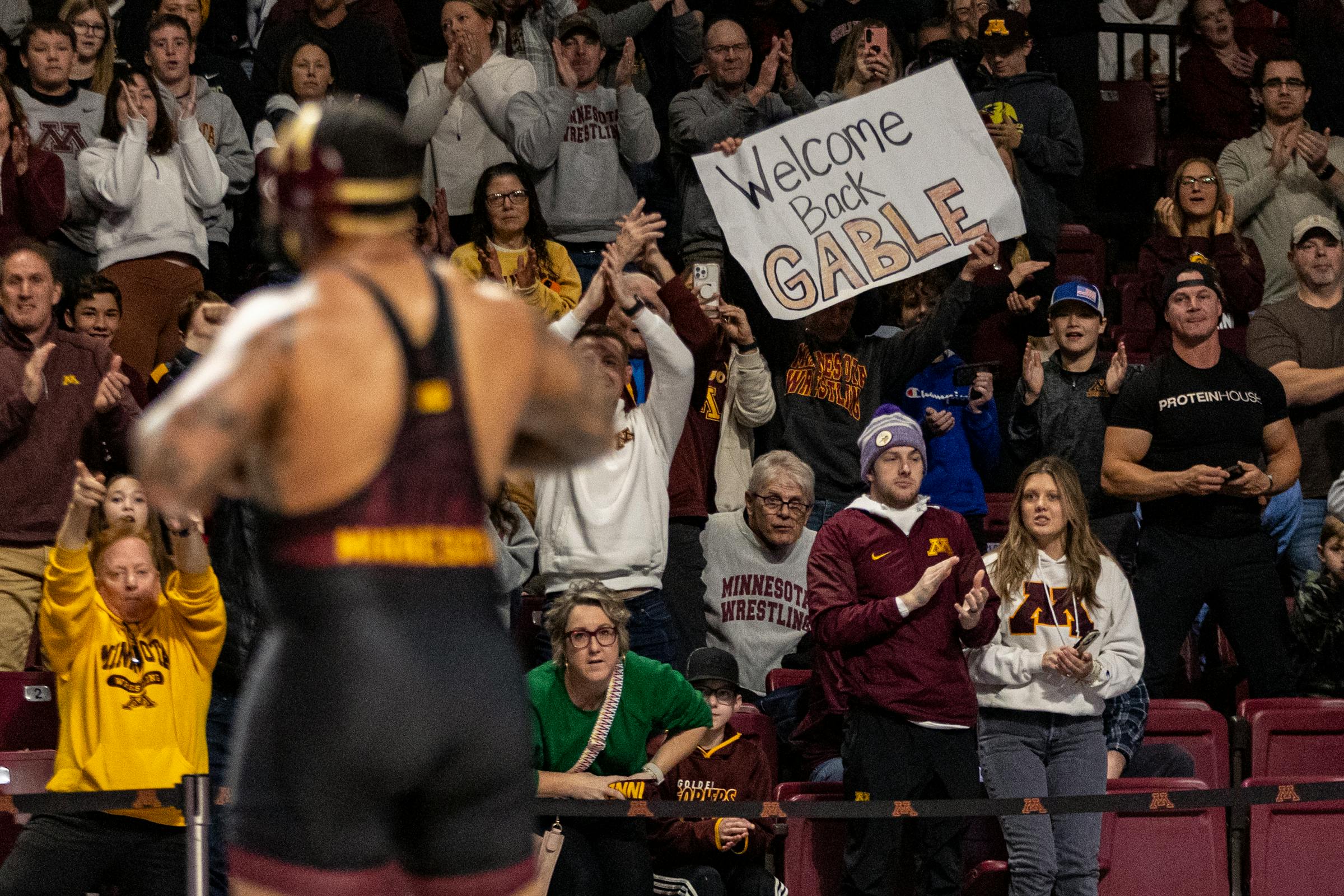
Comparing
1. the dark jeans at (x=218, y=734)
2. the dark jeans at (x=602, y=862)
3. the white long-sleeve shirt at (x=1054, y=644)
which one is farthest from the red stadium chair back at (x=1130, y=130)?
the dark jeans at (x=218, y=734)

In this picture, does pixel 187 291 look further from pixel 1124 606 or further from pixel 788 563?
pixel 1124 606

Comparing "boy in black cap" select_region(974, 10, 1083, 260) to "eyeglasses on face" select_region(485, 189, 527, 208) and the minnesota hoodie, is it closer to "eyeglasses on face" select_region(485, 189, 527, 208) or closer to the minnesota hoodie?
the minnesota hoodie

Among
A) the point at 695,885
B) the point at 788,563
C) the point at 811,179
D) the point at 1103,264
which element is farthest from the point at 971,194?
the point at 695,885

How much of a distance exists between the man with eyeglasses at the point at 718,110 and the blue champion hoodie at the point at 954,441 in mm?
1305

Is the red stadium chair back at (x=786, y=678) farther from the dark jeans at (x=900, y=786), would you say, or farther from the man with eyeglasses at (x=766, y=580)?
the dark jeans at (x=900, y=786)

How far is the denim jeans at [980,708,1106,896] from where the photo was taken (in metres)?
6.22

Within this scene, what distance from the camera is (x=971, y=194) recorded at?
929cm

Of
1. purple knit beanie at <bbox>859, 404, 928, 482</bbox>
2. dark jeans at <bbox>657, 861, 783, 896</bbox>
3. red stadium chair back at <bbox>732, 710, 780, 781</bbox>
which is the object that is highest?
purple knit beanie at <bbox>859, 404, 928, 482</bbox>

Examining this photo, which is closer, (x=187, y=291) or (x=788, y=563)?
(x=788, y=563)

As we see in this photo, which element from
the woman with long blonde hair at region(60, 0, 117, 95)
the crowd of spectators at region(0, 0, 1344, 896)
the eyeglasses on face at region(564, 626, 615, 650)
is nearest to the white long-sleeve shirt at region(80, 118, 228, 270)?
the crowd of spectators at region(0, 0, 1344, 896)

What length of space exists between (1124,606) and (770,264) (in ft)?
9.08

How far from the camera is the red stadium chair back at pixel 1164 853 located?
21.7 ft

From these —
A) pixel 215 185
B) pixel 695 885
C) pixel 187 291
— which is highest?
pixel 215 185

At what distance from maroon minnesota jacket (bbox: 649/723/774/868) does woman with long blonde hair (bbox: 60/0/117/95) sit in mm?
4667
